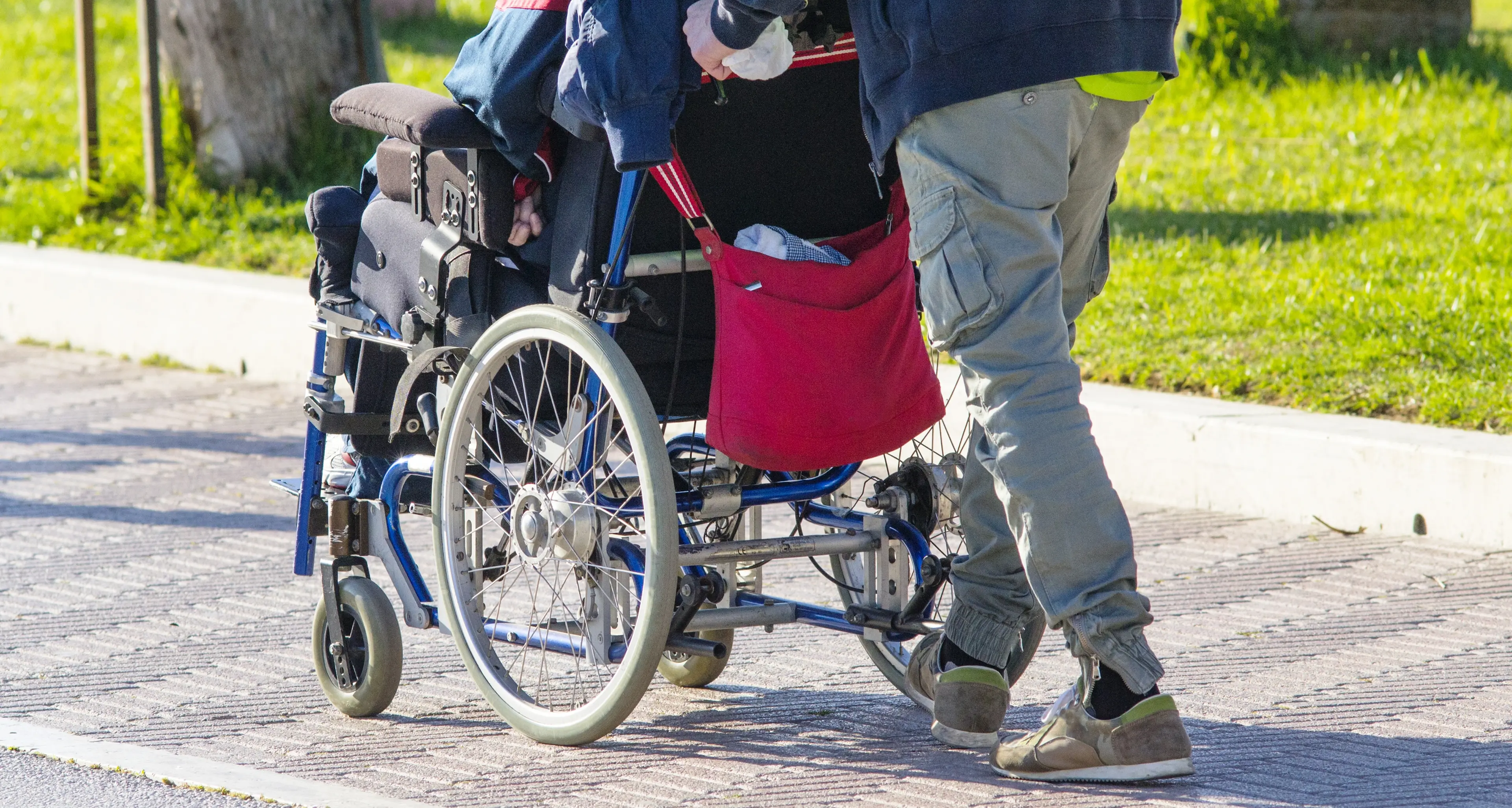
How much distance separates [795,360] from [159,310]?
193 inches

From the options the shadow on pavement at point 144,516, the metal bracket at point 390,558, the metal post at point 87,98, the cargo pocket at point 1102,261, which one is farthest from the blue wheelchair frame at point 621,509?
the metal post at point 87,98

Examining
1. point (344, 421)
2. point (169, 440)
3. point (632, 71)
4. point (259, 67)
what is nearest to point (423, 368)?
point (344, 421)

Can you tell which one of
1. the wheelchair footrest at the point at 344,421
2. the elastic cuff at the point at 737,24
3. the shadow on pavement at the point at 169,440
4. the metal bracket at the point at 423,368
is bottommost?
the shadow on pavement at the point at 169,440

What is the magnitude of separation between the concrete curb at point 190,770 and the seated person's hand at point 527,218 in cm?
103

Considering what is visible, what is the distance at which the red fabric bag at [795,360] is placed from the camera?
3248mm

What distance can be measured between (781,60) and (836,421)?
64 centimetres

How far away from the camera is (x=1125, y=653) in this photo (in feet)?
10.0

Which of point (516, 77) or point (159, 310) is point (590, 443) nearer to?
point (516, 77)

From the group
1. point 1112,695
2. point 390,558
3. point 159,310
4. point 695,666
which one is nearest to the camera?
point 1112,695

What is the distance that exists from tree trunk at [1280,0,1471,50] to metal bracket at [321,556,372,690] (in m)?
7.56

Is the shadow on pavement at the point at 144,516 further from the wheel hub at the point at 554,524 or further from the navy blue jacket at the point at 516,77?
the navy blue jacket at the point at 516,77

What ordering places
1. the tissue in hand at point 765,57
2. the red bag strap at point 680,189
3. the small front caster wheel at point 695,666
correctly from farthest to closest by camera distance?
the small front caster wheel at point 695,666 → the red bag strap at point 680,189 → the tissue in hand at point 765,57

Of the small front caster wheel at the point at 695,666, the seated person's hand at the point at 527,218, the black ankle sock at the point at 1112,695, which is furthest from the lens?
the small front caster wheel at the point at 695,666

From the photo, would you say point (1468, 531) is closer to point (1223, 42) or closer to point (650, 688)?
point (650, 688)
